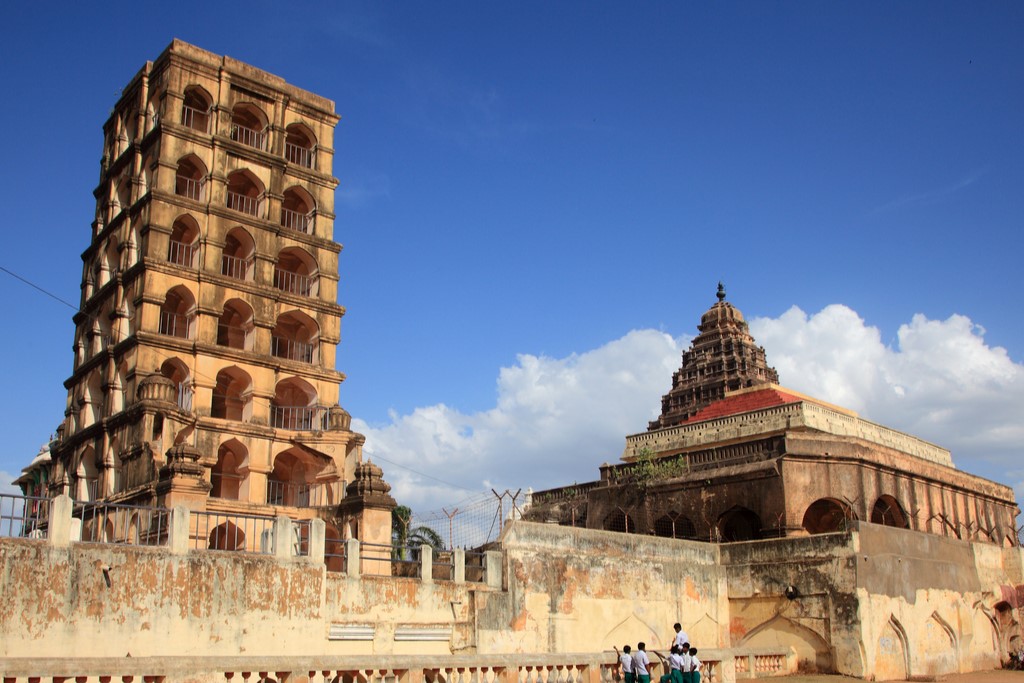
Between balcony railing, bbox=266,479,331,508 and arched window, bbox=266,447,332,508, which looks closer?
balcony railing, bbox=266,479,331,508

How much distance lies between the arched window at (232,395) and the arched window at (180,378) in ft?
3.87

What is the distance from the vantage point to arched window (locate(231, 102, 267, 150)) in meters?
35.3

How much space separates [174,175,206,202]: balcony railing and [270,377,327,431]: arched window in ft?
23.1

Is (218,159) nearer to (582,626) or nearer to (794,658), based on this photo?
(582,626)

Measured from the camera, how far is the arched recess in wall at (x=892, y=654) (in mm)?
24250

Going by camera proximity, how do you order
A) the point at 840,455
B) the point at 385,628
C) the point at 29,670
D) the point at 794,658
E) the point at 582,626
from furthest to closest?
the point at 840,455, the point at 794,658, the point at 582,626, the point at 385,628, the point at 29,670

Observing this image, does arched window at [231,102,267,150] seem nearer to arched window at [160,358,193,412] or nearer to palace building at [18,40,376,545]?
palace building at [18,40,376,545]

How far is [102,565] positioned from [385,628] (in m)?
5.68

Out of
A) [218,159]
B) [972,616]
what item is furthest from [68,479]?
[972,616]

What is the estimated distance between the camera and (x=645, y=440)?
126 feet

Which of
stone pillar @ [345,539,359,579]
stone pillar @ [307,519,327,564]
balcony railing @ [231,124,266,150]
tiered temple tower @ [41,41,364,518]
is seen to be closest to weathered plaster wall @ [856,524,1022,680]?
stone pillar @ [345,539,359,579]

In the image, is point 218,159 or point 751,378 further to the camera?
point 751,378

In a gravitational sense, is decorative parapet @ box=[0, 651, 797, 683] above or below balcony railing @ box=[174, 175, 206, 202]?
below

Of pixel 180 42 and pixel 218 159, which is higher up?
pixel 180 42
